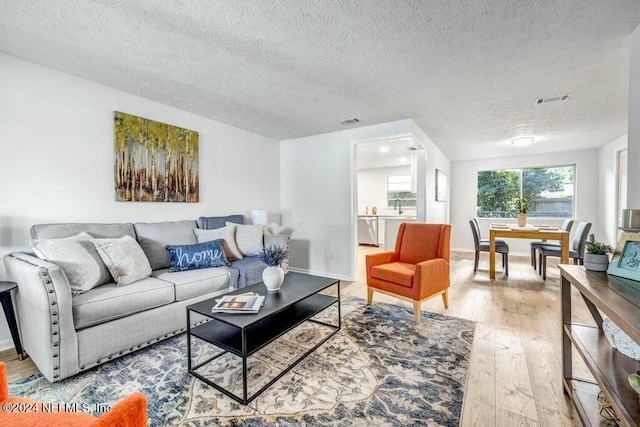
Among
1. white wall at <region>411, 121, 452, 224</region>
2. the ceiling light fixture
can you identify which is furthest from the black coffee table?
the ceiling light fixture

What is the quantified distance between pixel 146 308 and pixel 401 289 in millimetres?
2163

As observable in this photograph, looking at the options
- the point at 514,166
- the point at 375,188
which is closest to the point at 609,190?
the point at 514,166

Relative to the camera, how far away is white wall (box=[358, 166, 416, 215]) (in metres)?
7.96

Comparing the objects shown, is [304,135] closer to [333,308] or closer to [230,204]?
[230,204]

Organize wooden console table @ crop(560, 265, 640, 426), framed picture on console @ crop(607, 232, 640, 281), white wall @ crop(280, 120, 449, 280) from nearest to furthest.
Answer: wooden console table @ crop(560, 265, 640, 426) < framed picture on console @ crop(607, 232, 640, 281) < white wall @ crop(280, 120, 449, 280)

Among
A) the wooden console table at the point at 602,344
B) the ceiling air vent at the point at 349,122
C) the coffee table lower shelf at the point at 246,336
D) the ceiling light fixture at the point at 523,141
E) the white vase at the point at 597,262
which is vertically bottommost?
the coffee table lower shelf at the point at 246,336

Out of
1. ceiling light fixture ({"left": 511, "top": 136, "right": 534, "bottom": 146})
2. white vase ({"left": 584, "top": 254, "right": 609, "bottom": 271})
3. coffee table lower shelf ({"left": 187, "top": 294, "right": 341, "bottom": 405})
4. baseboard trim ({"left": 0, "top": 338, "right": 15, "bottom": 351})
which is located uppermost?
ceiling light fixture ({"left": 511, "top": 136, "right": 534, "bottom": 146})

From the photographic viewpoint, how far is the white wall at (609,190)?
4750 millimetres

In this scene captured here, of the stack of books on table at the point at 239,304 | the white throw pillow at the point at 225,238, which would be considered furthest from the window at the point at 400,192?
the stack of books on table at the point at 239,304

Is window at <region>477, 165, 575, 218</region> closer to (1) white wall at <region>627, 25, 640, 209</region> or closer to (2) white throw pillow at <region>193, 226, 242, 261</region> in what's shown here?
(1) white wall at <region>627, 25, 640, 209</region>

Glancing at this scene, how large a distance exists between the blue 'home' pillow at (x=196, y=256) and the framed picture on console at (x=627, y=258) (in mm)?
2861

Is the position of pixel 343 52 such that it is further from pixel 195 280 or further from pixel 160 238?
pixel 160 238

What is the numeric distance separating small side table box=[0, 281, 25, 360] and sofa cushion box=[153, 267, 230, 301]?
871 mm

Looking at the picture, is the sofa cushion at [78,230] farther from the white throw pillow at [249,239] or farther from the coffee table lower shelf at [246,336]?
the coffee table lower shelf at [246,336]
